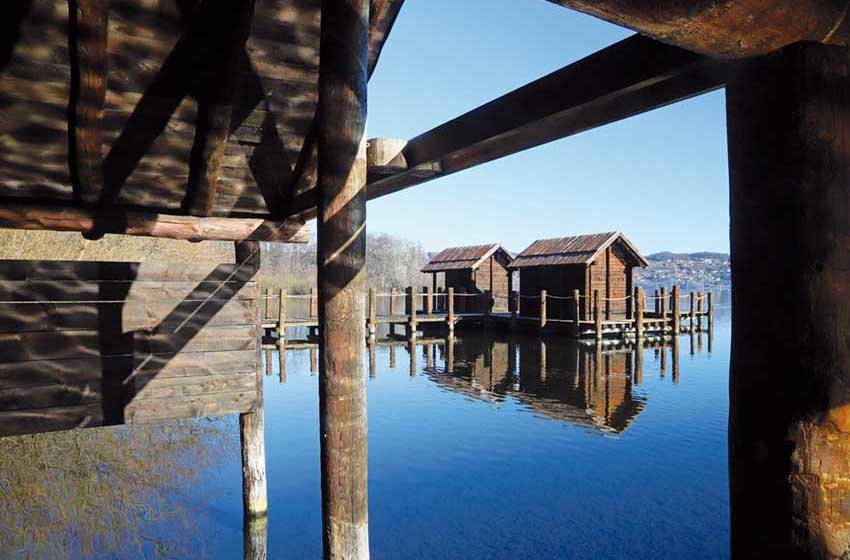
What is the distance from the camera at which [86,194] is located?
16.4 ft

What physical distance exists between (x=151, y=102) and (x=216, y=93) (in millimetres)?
650

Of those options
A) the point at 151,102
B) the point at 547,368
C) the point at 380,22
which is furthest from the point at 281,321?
the point at 380,22

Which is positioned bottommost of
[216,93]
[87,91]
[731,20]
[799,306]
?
[799,306]

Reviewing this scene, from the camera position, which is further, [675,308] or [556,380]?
[675,308]

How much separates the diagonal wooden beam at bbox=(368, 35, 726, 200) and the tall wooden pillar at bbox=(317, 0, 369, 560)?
950 millimetres

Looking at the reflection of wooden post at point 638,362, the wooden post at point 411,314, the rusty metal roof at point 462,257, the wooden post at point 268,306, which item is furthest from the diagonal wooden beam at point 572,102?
the rusty metal roof at point 462,257

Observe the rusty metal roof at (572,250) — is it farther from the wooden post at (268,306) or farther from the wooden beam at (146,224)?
the wooden beam at (146,224)

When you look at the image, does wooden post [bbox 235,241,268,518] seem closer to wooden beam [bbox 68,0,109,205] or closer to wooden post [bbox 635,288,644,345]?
wooden beam [bbox 68,0,109,205]

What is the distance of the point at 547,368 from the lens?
64.6 ft

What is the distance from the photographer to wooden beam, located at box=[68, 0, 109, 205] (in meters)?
3.26

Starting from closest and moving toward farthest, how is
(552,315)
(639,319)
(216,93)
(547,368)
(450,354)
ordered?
(216,93) → (547,368) → (450,354) → (639,319) → (552,315)

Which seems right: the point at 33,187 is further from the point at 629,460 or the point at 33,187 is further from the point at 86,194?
the point at 629,460

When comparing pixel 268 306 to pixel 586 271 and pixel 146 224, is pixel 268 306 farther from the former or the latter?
pixel 146 224

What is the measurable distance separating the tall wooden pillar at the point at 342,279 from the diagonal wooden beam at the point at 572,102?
0.95 m
